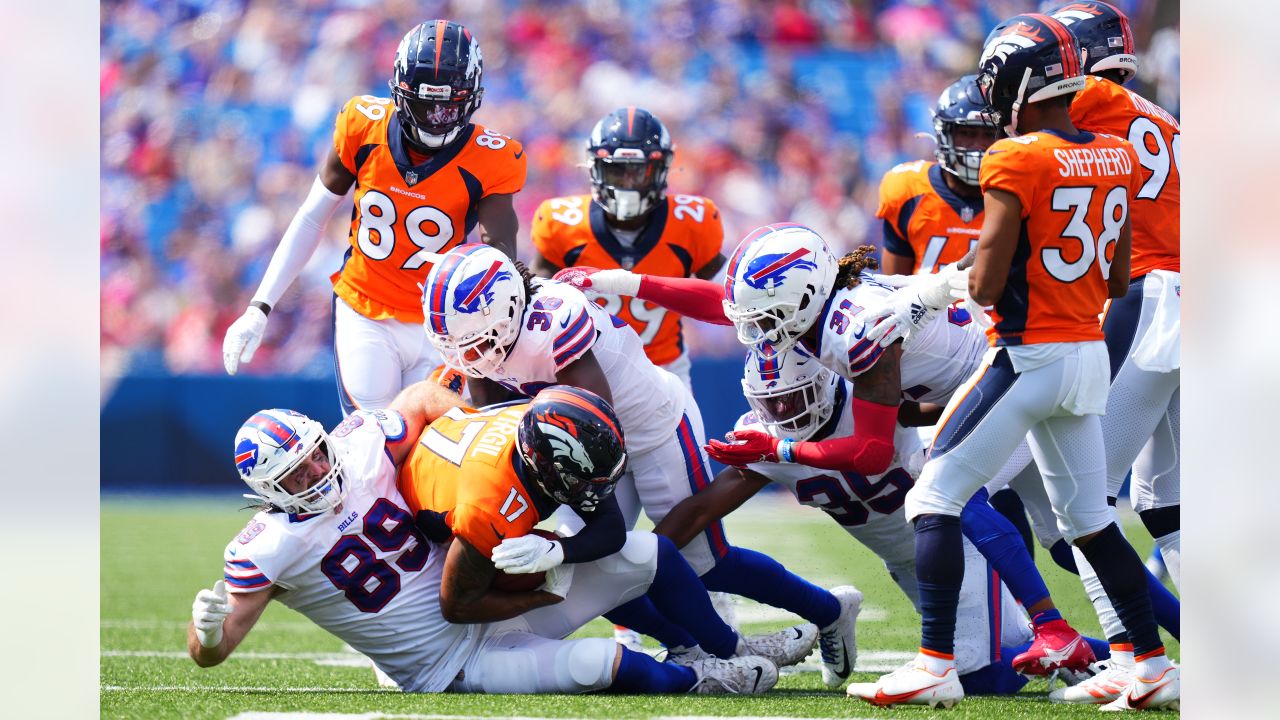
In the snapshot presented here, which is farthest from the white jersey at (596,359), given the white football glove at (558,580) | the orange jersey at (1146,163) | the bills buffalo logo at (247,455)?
the orange jersey at (1146,163)

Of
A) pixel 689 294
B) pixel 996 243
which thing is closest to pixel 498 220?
pixel 689 294

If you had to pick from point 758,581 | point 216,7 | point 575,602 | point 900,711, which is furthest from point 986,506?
point 216,7

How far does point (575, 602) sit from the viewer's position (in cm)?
360

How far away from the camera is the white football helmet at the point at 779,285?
351 cm

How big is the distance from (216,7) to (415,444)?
32.7ft

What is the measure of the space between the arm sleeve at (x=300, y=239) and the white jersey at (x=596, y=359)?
1104 mm

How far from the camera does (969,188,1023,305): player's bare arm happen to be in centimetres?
317

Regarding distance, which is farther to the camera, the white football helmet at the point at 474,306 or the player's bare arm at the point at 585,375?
the player's bare arm at the point at 585,375

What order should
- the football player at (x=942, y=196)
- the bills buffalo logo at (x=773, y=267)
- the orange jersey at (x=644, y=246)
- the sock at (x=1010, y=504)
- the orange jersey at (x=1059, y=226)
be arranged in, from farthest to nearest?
the orange jersey at (x=644, y=246), the football player at (x=942, y=196), the sock at (x=1010, y=504), the bills buffalo logo at (x=773, y=267), the orange jersey at (x=1059, y=226)

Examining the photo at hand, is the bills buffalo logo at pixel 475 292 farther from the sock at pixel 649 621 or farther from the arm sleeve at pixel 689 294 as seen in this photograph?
the sock at pixel 649 621

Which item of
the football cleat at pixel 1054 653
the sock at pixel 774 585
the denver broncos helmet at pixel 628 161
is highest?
the denver broncos helmet at pixel 628 161

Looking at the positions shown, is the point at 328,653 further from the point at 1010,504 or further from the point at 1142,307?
the point at 1142,307

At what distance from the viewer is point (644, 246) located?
5.39 m
